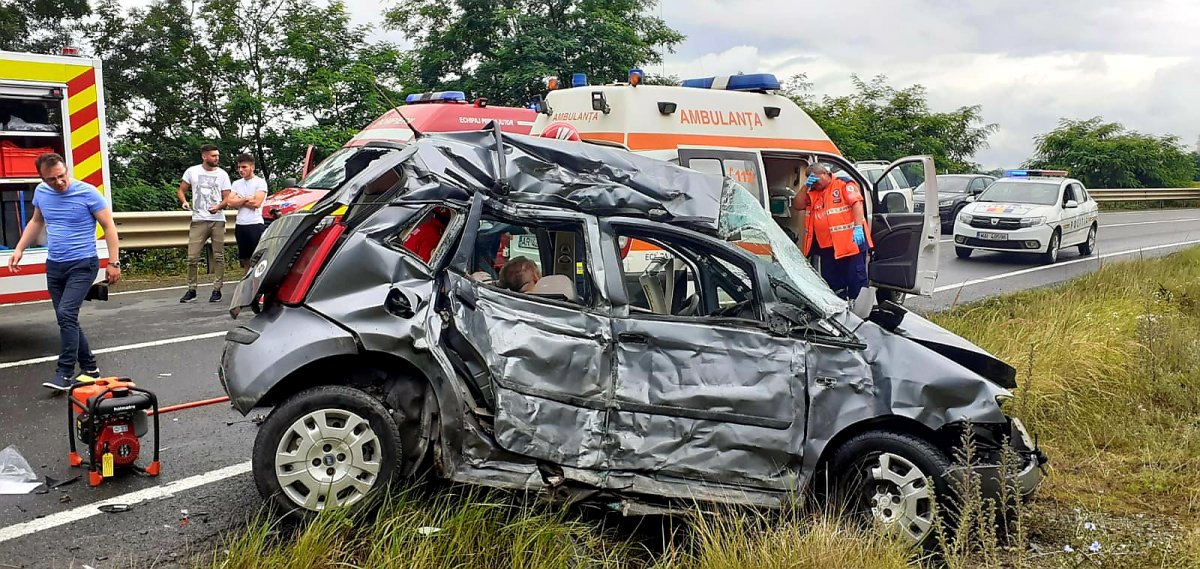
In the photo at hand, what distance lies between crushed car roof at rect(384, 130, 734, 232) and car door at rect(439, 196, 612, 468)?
0.28 meters

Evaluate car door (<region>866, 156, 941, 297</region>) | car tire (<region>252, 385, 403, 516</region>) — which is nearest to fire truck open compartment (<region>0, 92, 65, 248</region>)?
car tire (<region>252, 385, 403, 516</region>)

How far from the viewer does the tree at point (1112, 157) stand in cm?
3691

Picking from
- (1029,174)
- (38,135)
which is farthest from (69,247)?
(1029,174)

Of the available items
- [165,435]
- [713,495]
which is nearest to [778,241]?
[713,495]

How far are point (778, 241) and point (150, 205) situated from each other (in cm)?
1253

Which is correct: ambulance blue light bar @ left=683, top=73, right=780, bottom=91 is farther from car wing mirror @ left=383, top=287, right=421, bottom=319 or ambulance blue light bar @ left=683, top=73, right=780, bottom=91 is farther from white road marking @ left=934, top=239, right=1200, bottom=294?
car wing mirror @ left=383, top=287, right=421, bottom=319

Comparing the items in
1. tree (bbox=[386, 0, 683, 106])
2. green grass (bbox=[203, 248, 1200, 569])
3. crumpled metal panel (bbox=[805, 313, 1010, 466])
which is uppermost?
tree (bbox=[386, 0, 683, 106])

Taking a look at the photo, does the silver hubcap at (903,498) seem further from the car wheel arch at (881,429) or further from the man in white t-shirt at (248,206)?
the man in white t-shirt at (248,206)

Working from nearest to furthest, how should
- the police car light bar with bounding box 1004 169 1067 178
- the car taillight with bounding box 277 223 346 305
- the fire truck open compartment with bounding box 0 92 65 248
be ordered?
the car taillight with bounding box 277 223 346 305, the fire truck open compartment with bounding box 0 92 65 248, the police car light bar with bounding box 1004 169 1067 178

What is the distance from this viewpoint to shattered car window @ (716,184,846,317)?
4.40 m

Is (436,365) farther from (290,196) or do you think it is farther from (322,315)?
(290,196)

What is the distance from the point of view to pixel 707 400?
4.16 metres

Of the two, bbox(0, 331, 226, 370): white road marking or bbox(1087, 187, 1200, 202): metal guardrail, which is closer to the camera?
bbox(0, 331, 226, 370): white road marking

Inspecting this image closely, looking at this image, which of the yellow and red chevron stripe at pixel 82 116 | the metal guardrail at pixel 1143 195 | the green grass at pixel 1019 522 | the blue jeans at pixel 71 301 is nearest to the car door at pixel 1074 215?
the green grass at pixel 1019 522
